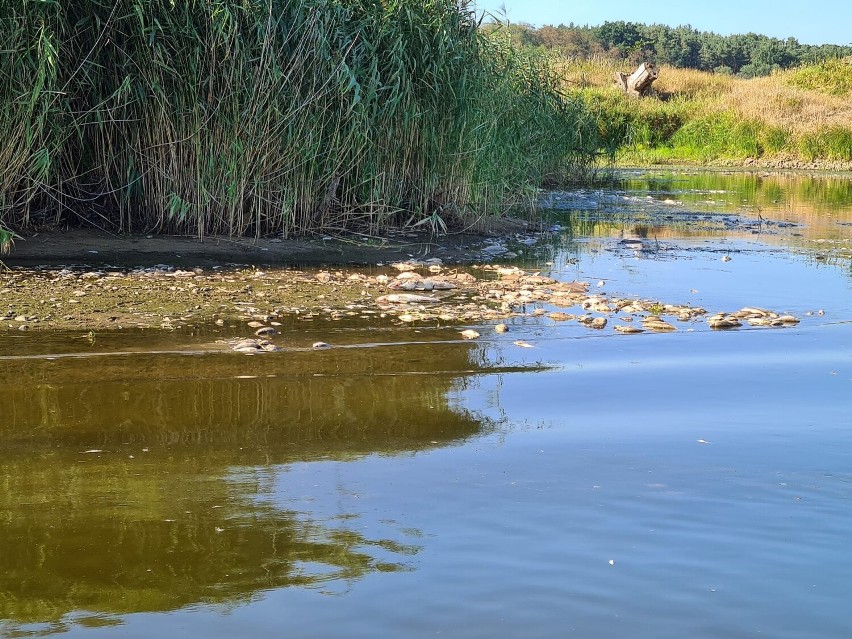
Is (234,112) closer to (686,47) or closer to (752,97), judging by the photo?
(752,97)

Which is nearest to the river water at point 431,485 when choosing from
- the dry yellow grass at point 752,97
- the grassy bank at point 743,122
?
the dry yellow grass at point 752,97

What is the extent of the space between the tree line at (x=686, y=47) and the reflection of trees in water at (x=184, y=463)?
54.1 metres

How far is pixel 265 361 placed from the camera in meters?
4.58

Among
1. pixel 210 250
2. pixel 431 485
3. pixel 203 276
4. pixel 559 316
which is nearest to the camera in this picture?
pixel 431 485

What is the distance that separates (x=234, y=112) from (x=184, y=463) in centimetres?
517

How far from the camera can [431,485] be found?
2.95 meters

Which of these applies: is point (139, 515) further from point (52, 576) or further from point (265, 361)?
point (265, 361)

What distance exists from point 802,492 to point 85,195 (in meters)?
6.58

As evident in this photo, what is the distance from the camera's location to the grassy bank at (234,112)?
24.1 ft

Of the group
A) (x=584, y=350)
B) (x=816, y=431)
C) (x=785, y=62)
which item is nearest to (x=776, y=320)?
(x=584, y=350)

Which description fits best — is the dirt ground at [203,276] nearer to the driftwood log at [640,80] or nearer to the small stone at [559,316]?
the small stone at [559,316]

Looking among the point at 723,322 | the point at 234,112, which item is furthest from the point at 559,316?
the point at 234,112

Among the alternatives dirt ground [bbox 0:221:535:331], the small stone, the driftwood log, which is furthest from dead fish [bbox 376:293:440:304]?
the driftwood log

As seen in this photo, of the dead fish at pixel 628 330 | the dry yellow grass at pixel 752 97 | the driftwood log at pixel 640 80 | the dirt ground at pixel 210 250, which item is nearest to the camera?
the dead fish at pixel 628 330
